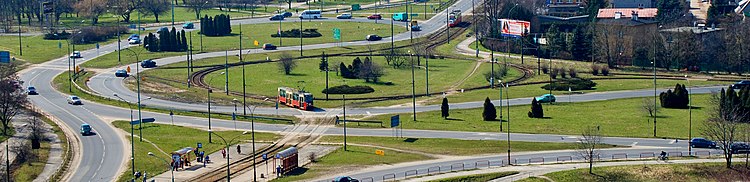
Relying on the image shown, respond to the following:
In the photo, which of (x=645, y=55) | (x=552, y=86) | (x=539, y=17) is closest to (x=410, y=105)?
(x=552, y=86)

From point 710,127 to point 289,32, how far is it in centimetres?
9997

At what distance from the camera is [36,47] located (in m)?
183

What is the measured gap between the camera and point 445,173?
9331 centimetres

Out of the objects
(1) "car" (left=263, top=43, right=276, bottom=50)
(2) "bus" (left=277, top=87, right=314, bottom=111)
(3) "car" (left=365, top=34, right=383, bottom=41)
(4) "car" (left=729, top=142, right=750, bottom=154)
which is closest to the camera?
(4) "car" (left=729, top=142, right=750, bottom=154)

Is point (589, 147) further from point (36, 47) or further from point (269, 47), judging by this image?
point (36, 47)

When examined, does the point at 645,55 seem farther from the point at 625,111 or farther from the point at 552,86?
the point at 625,111

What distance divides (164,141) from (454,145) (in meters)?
26.3

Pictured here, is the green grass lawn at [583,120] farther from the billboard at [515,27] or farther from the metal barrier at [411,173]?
the billboard at [515,27]

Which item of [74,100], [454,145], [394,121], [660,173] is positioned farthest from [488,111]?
[74,100]

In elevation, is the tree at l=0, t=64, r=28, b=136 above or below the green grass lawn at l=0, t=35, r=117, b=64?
below

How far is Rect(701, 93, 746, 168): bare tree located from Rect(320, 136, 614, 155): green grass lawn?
11.9 m

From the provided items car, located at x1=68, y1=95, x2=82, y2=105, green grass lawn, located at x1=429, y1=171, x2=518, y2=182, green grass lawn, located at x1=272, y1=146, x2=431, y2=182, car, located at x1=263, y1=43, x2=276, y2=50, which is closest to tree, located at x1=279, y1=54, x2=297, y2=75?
car, located at x1=263, y1=43, x2=276, y2=50

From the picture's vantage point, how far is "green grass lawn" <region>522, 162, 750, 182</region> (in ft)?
302

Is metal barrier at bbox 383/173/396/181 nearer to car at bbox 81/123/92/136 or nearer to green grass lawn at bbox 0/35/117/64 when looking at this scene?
car at bbox 81/123/92/136
